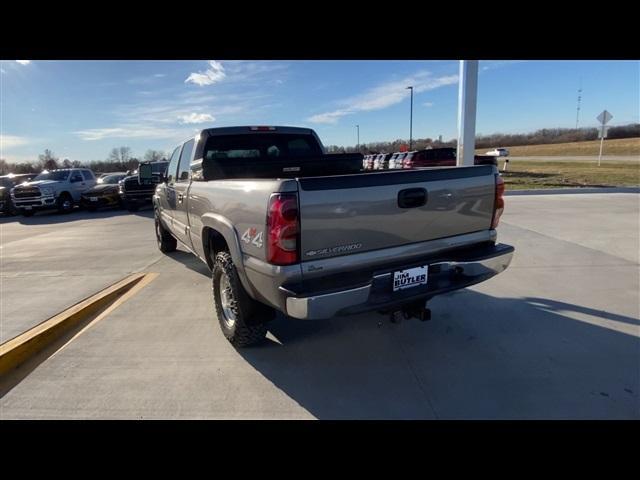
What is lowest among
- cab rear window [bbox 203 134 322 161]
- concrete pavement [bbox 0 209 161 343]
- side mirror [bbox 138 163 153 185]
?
concrete pavement [bbox 0 209 161 343]

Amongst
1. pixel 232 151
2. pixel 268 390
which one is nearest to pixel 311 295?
pixel 268 390

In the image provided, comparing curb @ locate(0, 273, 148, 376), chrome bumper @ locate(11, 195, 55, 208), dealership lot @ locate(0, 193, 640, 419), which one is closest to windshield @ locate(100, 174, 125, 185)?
chrome bumper @ locate(11, 195, 55, 208)

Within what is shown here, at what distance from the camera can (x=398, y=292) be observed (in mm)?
2789

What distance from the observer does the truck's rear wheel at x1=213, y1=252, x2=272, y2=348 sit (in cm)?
317

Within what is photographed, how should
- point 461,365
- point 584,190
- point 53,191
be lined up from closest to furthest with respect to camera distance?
point 461,365 < point 584,190 < point 53,191

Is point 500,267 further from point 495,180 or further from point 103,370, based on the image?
point 103,370

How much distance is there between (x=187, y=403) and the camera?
2711 mm

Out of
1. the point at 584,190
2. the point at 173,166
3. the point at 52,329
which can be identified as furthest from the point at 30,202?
the point at 584,190

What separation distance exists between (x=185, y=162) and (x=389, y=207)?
333 cm

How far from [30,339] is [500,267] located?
445 centimetres

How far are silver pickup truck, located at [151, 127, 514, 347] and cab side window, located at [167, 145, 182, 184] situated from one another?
1.71 meters

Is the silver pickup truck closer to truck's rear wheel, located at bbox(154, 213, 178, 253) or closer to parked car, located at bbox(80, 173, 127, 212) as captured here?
truck's rear wheel, located at bbox(154, 213, 178, 253)

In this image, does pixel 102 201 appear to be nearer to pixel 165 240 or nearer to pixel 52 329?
pixel 165 240

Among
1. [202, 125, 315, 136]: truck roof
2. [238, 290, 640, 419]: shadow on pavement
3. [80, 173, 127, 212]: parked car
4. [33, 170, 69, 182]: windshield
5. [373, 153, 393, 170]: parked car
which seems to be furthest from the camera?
[373, 153, 393, 170]: parked car
